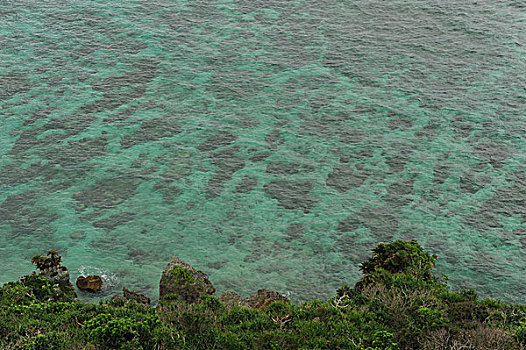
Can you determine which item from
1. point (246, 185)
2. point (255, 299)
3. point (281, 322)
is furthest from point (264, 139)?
point (281, 322)

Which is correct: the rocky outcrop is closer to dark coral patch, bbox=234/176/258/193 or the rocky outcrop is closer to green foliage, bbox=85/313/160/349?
green foliage, bbox=85/313/160/349

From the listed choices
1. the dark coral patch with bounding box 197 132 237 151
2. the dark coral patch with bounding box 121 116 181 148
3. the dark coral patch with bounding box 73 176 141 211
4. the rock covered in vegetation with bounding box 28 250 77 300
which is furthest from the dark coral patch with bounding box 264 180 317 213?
the rock covered in vegetation with bounding box 28 250 77 300

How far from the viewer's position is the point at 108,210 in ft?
60.3

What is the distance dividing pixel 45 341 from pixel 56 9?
2589 centimetres

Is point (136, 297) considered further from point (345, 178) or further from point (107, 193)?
point (345, 178)

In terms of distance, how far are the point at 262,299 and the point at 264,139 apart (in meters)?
9.17

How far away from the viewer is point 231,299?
1425 cm

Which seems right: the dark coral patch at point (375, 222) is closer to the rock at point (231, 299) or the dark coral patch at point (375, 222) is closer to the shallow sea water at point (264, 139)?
the shallow sea water at point (264, 139)

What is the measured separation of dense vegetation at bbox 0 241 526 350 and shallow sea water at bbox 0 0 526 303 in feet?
9.02

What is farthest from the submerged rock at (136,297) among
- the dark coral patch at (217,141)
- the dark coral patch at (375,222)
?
the dark coral patch at (217,141)

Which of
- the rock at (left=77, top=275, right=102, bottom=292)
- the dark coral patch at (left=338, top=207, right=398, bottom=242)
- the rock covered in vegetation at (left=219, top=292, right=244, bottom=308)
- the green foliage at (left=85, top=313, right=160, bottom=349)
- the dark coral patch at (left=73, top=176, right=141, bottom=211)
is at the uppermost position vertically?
the green foliage at (left=85, top=313, right=160, bottom=349)

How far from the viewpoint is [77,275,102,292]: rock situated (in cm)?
1539

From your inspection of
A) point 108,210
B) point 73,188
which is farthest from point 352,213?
point 73,188

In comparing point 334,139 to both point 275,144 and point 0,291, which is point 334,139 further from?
point 0,291
